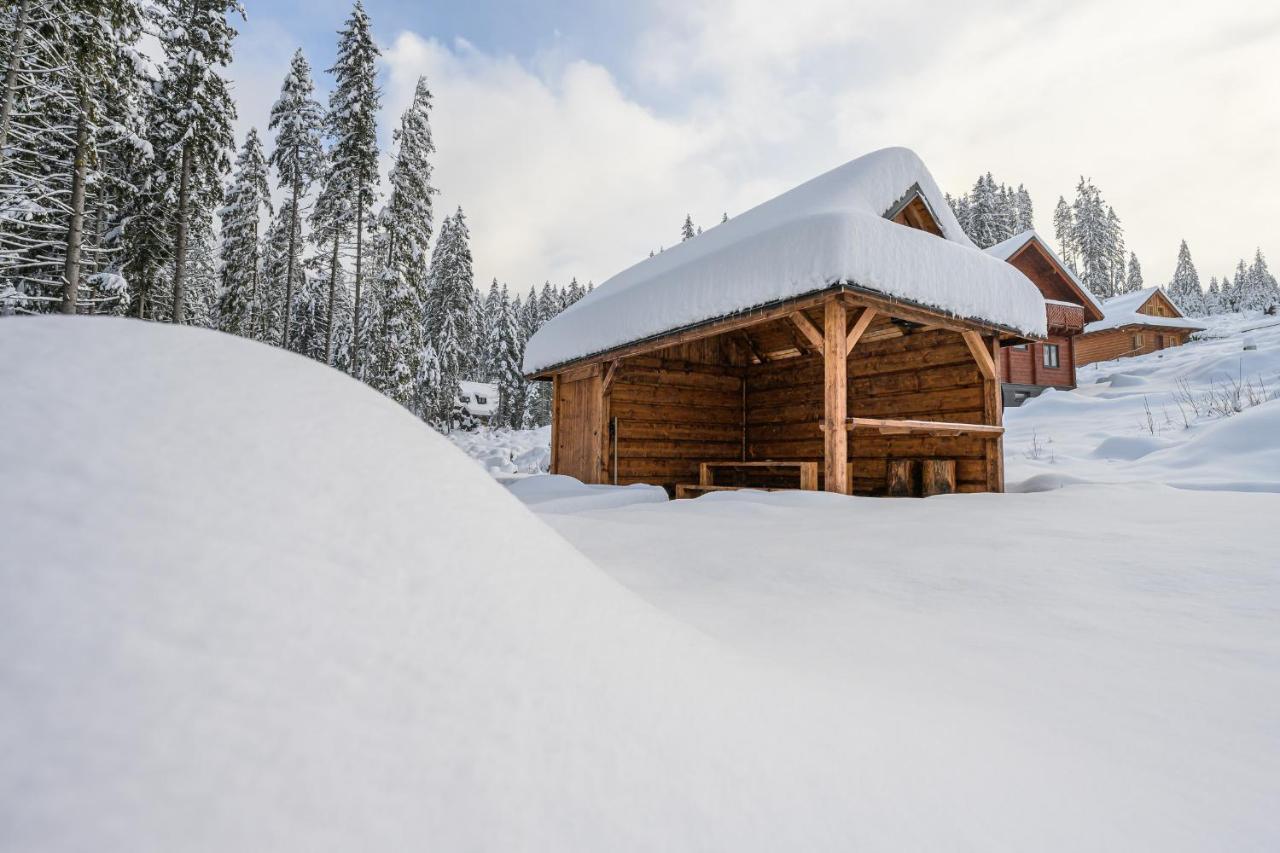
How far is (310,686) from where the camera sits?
0.79 metres

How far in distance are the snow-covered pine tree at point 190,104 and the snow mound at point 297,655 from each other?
1854 centimetres

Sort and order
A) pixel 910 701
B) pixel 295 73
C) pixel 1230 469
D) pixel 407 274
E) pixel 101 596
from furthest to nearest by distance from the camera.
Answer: pixel 295 73 < pixel 407 274 < pixel 1230 469 < pixel 910 701 < pixel 101 596

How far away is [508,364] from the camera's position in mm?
42906

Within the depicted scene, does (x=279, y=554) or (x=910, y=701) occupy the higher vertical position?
(x=279, y=554)

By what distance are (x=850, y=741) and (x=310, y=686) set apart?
40.7 inches

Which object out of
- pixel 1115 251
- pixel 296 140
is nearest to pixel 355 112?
pixel 296 140

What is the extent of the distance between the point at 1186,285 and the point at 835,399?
82.1m

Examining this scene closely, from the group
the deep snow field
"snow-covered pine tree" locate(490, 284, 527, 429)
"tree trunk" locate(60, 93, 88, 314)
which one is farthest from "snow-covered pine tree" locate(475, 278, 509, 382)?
the deep snow field

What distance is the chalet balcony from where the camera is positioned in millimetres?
21875

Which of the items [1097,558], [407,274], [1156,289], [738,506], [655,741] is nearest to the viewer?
[655,741]

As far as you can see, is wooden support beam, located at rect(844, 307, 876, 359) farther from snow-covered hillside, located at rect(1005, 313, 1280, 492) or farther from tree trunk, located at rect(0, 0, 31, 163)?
tree trunk, located at rect(0, 0, 31, 163)

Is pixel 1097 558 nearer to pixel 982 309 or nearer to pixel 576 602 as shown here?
pixel 576 602

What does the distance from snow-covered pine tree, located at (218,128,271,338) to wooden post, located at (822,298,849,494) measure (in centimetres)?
2541

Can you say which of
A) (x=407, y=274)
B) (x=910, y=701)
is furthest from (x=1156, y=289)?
(x=910, y=701)
